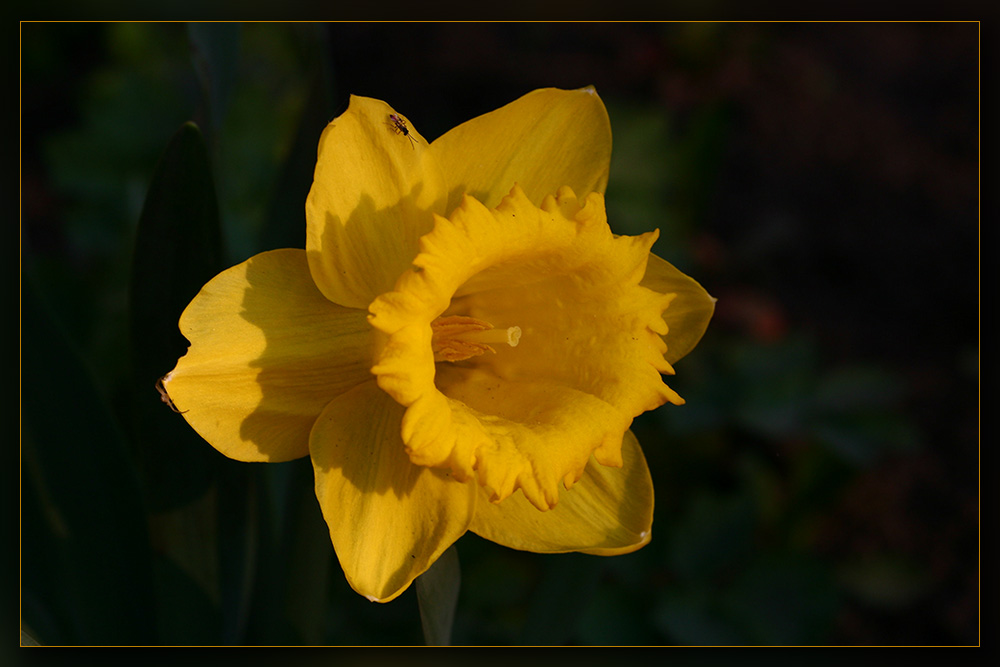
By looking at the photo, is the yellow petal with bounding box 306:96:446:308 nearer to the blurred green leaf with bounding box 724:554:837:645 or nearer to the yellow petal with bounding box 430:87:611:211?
the yellow petal with bounding box 430:87:611:211

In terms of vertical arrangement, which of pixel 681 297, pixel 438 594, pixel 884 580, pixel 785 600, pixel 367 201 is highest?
pixel 367 201

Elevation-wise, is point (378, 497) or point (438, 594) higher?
point (378, 497)

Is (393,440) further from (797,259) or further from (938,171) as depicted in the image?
(938,171)

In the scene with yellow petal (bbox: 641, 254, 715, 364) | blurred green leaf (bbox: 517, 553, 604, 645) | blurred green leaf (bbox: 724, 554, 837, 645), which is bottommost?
blurred green leaf (bbox: 724, 554, 837, 645)

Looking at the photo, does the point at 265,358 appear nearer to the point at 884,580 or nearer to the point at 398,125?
the point at 398,125

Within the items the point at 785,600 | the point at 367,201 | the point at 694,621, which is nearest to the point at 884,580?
the point at 785,600

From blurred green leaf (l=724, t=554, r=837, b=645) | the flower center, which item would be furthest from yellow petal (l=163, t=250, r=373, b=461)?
blurred green leaf (l=724, t=554, r=837, b=645)
